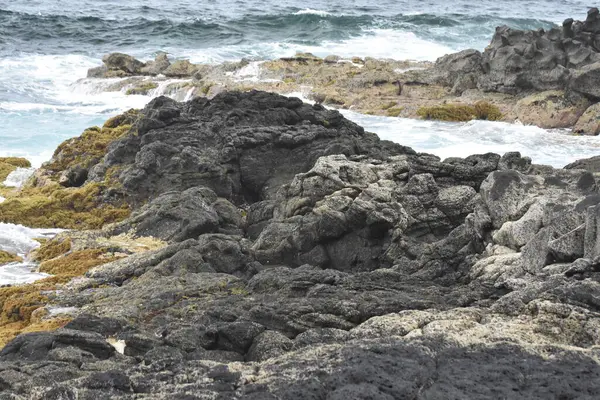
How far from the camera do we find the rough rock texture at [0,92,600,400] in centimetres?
709

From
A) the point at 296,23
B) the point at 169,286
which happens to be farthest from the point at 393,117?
the point at 296,23

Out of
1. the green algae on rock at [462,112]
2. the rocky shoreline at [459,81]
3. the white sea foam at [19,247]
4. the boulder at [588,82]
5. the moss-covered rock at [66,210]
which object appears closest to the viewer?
the white sea foam at [19,247]

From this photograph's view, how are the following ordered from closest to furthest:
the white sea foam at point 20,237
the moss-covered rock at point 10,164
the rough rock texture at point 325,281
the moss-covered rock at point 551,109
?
the rough rock texture at point 325,281 → the white sea foam at point 20,237 → the moss-covered rock at point 10,164 → the moss-covered rock at point 551,109

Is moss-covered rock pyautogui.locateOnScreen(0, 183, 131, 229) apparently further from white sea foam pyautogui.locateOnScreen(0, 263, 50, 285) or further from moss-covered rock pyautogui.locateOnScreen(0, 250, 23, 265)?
white sea foam pyautogui.locateOnScreen(0, 263, 50, 285)

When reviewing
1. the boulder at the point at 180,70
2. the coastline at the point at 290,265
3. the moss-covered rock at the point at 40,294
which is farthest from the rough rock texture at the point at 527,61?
the moss-covered rock at the point at 40,294

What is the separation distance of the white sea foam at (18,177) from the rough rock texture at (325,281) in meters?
4.40

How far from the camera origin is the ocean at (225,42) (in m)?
32.8

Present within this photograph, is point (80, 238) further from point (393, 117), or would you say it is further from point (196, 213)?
point (393, 117)

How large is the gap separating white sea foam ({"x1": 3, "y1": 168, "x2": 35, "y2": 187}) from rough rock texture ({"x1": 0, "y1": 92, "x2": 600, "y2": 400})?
4.40 m

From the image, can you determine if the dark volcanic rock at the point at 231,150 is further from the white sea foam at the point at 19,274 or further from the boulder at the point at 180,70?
the boulder at the point at 180,70

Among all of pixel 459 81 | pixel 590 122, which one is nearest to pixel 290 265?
pixel 590 122

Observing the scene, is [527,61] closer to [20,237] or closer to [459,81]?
[459,81]

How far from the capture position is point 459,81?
1594 inches

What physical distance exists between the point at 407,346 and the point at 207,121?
1677 centimetres
